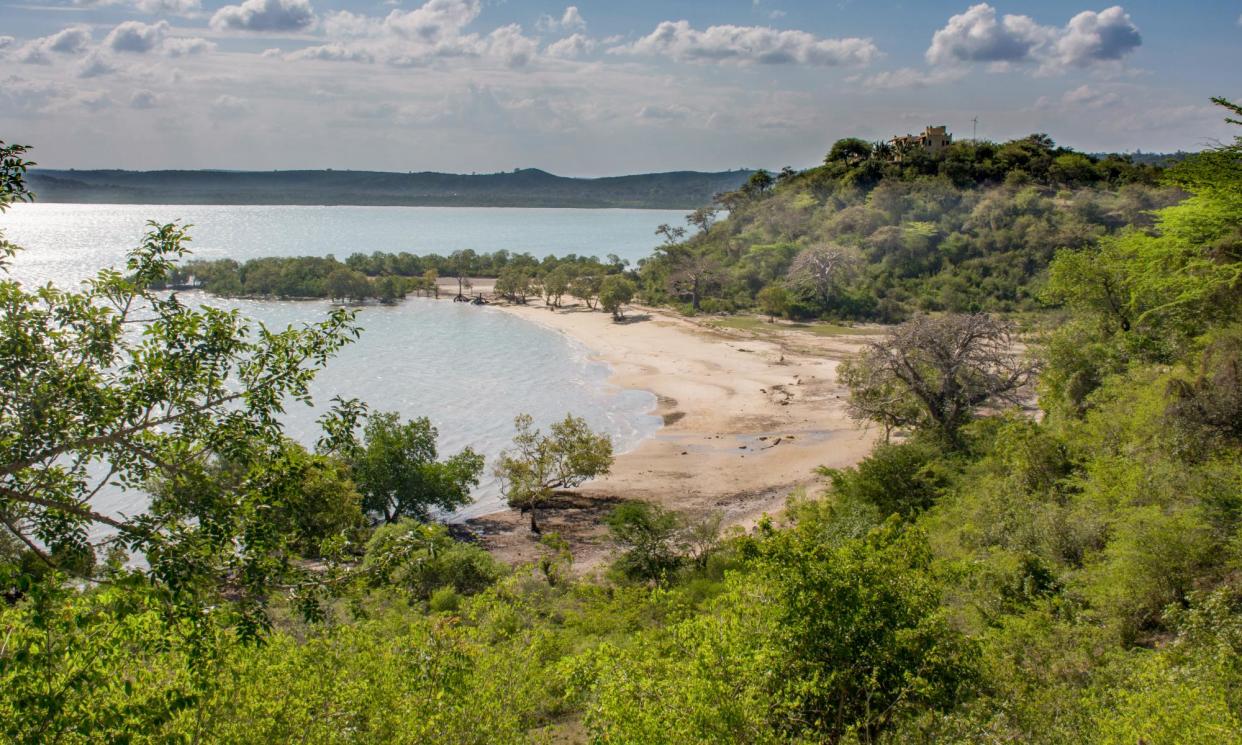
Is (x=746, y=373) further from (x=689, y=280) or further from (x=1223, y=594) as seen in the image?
(x=1223, y=594)

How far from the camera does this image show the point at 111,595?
5109 millimetres

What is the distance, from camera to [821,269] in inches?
2721

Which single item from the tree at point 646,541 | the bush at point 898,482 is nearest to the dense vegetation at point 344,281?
the bush at point 898,482

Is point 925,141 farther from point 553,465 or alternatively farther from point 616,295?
point 553,465

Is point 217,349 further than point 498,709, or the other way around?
point 498,709

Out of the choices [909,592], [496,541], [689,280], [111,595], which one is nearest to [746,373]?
[496,541]

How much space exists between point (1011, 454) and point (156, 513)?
19695 mm

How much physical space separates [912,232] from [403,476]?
62.3 metres

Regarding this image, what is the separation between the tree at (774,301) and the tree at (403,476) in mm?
44021

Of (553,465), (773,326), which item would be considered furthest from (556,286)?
(553,465)

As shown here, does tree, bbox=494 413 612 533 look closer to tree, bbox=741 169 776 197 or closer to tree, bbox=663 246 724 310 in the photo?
tree, bbox=663 246 724 310

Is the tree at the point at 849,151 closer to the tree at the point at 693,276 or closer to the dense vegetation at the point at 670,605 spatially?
the tree at the point at 693,276

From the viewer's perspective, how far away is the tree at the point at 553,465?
91.3ft

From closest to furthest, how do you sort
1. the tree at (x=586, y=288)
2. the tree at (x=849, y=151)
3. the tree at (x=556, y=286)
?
the tree at (x=586, y=288) < the tree at (x=556, y=286) < the tree at (x=849, y=151)
